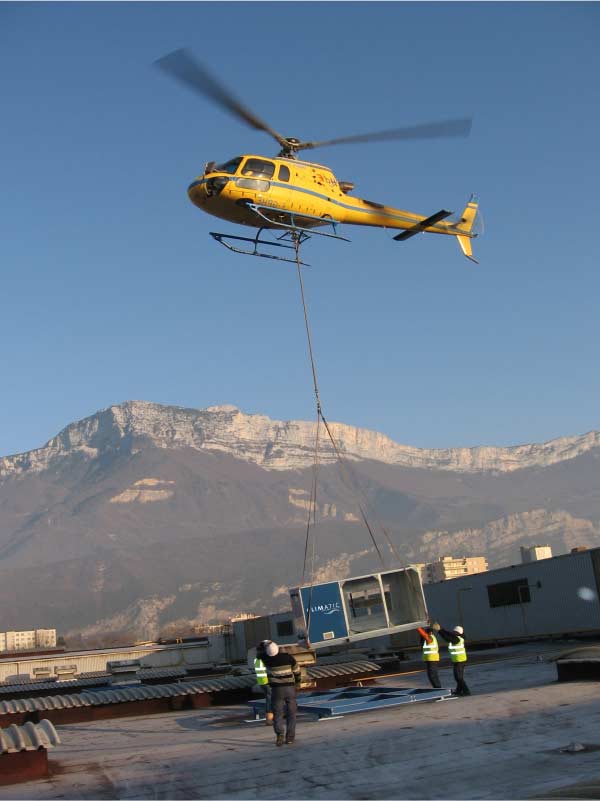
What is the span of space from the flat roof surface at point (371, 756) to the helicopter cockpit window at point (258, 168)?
16.3 meters

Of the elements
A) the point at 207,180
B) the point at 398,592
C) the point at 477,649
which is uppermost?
the point at 207,180

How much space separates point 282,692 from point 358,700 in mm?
3388

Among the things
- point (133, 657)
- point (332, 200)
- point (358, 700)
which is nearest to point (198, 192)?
point (332, 200)

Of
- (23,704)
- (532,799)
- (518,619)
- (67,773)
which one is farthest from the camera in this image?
(518,619)

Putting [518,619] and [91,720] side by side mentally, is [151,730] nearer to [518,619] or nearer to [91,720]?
[91,720]

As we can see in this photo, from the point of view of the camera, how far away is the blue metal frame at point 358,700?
604 inches

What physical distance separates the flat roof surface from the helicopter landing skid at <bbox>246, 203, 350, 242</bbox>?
15.4 meters

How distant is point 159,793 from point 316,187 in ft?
69.8

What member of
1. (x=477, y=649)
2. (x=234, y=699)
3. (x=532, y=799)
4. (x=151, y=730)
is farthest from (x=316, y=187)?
(x=532, y=799)

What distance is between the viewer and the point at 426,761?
10.9 m

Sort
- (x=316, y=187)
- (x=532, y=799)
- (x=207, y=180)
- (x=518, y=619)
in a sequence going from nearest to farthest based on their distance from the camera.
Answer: (x=532, y=799) < (x=207, y=180) < (x=316, y=187) < (x=518, y=619)

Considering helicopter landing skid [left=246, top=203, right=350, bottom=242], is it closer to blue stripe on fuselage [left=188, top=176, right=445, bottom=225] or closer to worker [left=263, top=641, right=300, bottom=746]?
blue stripe on fuselage [left=188, top=176, right=445, bottom=225]

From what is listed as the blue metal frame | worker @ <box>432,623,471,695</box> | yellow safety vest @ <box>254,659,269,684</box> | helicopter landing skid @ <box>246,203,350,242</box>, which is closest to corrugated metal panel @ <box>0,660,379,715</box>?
the blue metal frame

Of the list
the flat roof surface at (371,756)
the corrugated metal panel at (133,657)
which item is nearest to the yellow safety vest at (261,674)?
the flat roof surface at (371,756)
